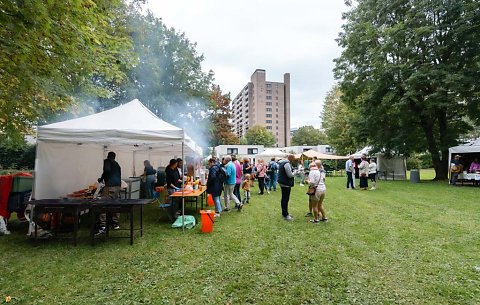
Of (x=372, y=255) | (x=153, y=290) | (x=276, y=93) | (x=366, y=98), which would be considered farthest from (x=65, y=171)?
(x=276, y=93)

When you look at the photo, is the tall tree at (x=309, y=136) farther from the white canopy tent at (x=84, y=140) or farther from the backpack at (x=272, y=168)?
the white canopy tent at (x=84, y=140)

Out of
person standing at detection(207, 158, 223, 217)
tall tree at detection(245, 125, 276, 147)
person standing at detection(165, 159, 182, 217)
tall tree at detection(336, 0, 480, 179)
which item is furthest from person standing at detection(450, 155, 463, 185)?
tall tree at detection(245, 125, 276, 147)

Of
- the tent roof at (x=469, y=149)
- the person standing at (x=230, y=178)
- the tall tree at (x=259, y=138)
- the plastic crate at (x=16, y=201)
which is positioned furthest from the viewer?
the tall tree at (x=259, y=138)

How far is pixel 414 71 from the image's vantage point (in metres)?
15.8

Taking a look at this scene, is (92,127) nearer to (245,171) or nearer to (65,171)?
(65,171)

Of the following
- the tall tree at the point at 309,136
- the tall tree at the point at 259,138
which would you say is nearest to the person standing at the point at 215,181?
the tall tree at the point at 309,136

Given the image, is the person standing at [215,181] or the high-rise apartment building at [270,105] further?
the high-rise apartment building at [270,105]

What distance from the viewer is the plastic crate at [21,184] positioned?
6092 millimetres

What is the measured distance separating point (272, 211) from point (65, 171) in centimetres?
573

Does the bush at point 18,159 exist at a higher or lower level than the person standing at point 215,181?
higher

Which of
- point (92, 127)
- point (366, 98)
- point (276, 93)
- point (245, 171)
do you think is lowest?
point (245, 171)

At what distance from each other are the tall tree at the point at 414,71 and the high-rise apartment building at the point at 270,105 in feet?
243

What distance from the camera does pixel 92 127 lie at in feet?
18.9

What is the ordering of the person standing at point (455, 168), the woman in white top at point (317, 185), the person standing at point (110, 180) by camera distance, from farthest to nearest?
the person standing at point (455, 168) < the woman in white top at point (317, 185) < the person standing at point (110, 180)
